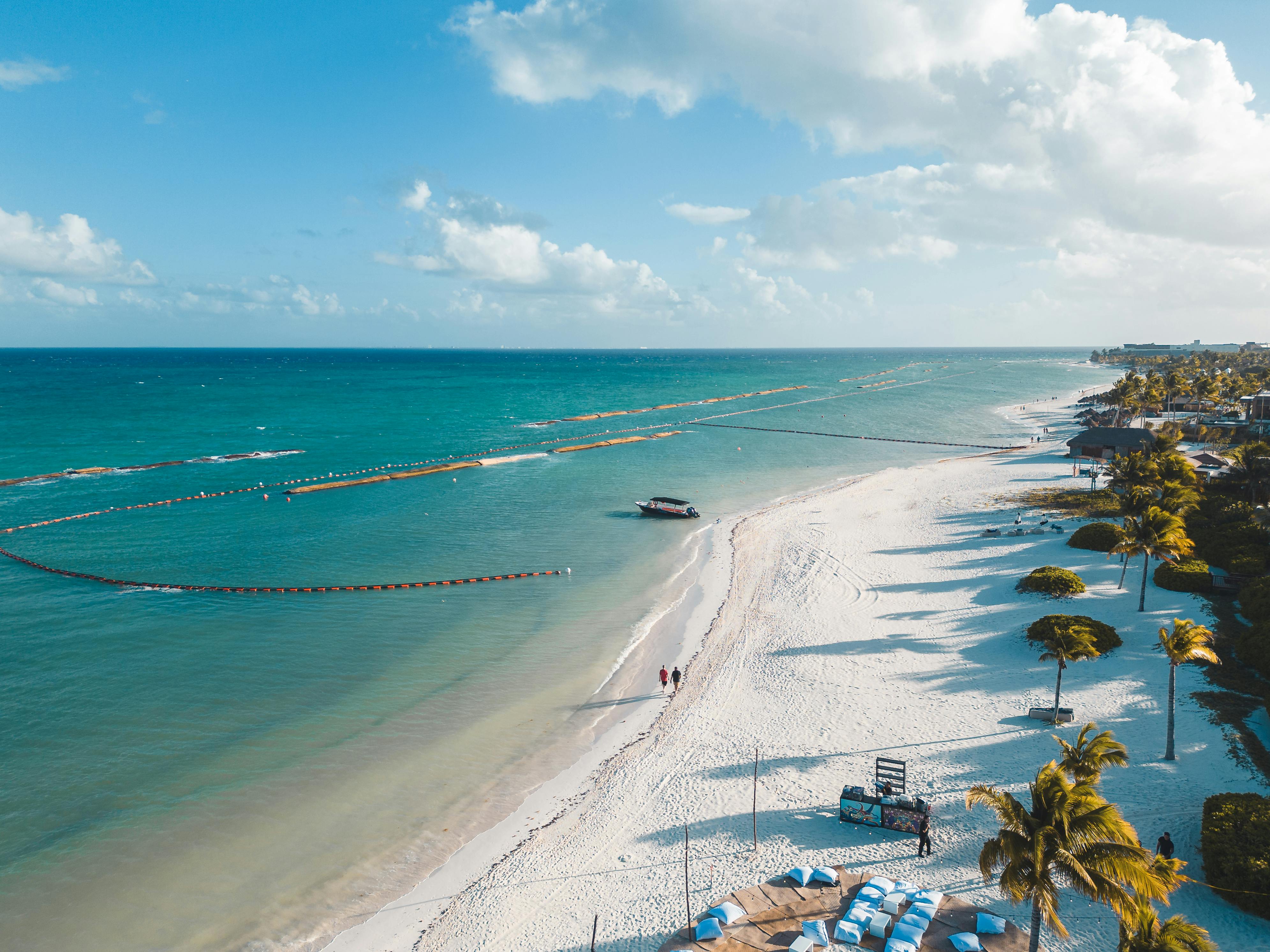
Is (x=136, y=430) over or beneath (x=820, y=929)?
over

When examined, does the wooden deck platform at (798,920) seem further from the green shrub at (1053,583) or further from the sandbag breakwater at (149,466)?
the sandbag breakwater at (149,466)

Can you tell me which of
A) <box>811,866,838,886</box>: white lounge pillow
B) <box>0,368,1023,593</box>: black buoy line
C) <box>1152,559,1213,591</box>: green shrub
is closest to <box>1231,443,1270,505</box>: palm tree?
<box>1152,559,1213,591</box>: green shrub

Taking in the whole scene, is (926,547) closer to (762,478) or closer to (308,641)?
(762,478)

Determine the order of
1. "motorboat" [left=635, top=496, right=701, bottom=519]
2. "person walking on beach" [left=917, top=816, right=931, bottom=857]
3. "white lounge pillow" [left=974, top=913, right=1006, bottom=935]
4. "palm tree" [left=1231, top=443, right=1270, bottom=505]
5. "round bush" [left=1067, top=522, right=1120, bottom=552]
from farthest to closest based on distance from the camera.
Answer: "motorboat" [left=635, top=496, right=701, bottom=519] < "palm tree" [left=1231, top=443, right=1270, bottom=505] < "round bush" [left=1067, top=522, right=1120, bottom=552] < "person walking on beach" [left=917, top=816, right=931, bottom=857] < "white lounge pillow" [left=974, top=913, right=1006, bottom=935]

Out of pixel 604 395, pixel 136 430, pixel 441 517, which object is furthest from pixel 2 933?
pixel 604 395

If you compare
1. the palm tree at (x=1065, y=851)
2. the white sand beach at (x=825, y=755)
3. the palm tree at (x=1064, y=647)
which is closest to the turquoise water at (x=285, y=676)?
the white sand beach at (x=825, y=755)

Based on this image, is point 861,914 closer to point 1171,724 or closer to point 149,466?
point 1171,724

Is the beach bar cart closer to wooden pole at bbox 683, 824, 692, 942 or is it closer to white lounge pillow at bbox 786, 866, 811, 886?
white lounge pillow at bbox 786, 866, 811, 886
